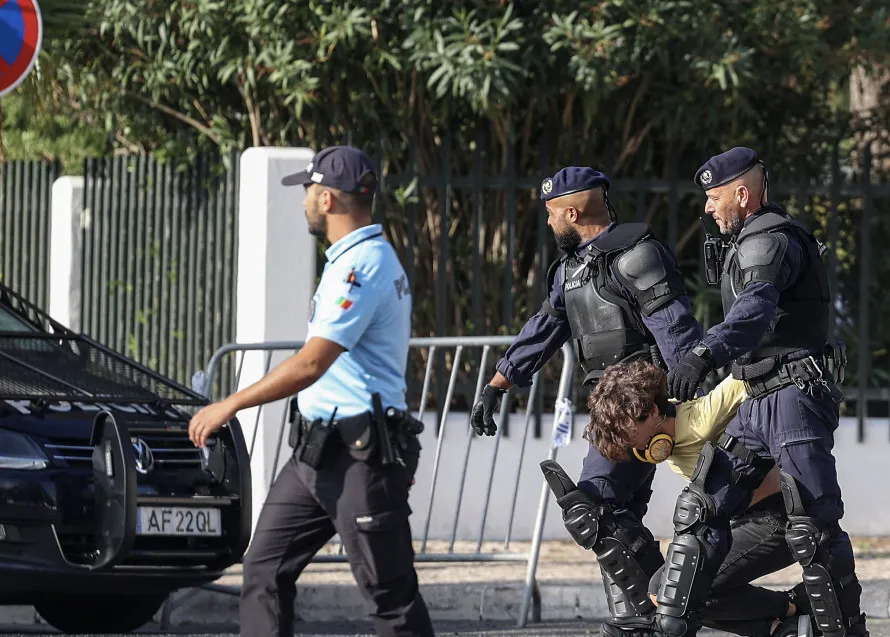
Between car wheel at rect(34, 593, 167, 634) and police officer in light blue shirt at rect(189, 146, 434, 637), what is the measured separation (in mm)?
2276

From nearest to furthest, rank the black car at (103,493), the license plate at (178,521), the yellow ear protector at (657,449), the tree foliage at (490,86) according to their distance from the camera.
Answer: the yellow ear protector at (657,449)
the black car at (103,493)
the license plate at (178,521)
the tree foliage at (490,86)

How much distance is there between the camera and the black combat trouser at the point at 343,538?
15.5 feet

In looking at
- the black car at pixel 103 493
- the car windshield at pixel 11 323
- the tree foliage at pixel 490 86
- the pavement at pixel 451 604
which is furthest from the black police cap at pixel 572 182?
the tree foliage at pixel 490 86

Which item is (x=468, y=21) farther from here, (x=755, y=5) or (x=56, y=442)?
(x=56, y=442)

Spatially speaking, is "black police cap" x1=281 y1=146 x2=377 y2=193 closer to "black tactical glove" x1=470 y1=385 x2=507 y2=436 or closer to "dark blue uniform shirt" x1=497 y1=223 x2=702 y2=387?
"dark blue uniform shirt" x1=497 y1=223 x2=702 y2=387

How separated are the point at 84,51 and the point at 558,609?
495cm

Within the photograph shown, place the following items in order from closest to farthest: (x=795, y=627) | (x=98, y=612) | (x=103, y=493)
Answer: (x=795, y=627), (x=103, y=493), (x=98, y=612)

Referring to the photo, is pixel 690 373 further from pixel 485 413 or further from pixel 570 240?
pixel 485 413

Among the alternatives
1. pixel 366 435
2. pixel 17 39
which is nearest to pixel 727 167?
pixel 366 435

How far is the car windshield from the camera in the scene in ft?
23.7

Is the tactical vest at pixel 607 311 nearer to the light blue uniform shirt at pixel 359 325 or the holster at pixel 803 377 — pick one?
the holster at pixel 803 377

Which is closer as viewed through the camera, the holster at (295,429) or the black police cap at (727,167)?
the holster at (295,429)

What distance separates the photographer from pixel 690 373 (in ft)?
16.9

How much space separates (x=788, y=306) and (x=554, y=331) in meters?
0.90
